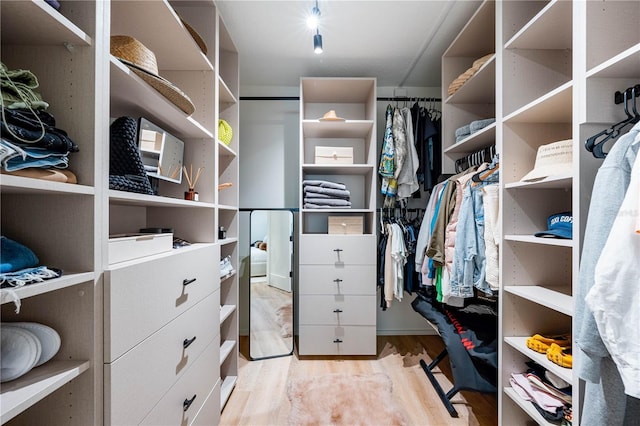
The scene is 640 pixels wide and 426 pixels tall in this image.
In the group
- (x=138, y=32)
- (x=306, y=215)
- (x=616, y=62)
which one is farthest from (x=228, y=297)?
(x=616, y=62)

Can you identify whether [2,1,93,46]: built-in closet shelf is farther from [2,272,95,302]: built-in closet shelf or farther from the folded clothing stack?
the folded clothing stack

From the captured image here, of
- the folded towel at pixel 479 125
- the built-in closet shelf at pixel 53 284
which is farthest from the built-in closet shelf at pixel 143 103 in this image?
the folded towel at pixel 479 125

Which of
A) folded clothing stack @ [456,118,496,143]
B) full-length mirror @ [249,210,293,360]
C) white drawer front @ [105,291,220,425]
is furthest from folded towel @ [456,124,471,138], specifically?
white drawer front @ [105,291,220,425]

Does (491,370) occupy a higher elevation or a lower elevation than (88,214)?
lower

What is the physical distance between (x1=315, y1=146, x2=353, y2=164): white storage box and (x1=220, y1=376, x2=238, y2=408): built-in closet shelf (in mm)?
1749

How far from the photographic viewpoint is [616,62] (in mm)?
934

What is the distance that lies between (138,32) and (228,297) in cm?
165

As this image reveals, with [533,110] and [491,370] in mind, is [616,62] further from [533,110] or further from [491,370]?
[491,370]

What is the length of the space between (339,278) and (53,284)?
6.45ft

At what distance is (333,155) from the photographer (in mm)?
2541

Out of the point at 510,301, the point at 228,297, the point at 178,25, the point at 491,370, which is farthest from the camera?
the point at 228,297

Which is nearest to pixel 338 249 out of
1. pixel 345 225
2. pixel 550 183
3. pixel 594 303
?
pixel 345 225

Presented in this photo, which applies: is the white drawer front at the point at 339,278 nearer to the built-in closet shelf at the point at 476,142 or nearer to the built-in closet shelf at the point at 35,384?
the built-in closet shelf at the point at 476,142

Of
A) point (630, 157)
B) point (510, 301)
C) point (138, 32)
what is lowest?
point (510, 301)
